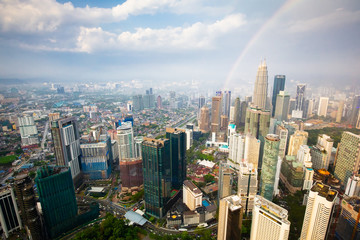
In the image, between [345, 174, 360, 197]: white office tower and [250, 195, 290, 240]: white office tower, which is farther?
[345, 174, 360, 197]: white office tower

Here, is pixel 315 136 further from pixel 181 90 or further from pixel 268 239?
pixel 181 90

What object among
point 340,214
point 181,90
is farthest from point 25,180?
point 181,90

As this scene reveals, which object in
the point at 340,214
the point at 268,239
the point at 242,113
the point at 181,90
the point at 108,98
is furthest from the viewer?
the point at 181,90

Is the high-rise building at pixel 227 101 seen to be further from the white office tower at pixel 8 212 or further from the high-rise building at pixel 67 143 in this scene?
the white office tower at pixel 8 212

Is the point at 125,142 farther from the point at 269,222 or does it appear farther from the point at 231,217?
the point at 269,222

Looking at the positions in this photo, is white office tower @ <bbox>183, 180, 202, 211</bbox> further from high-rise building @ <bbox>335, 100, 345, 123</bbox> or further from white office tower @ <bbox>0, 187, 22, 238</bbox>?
high-rise building @ <bbox>335, 100, 345, 123</bbox>

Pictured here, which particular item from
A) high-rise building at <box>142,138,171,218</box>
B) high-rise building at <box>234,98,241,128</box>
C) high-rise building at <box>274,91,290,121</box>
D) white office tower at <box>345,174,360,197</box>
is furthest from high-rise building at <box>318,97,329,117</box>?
high-rise building at <box>142,138,171,218</box>
